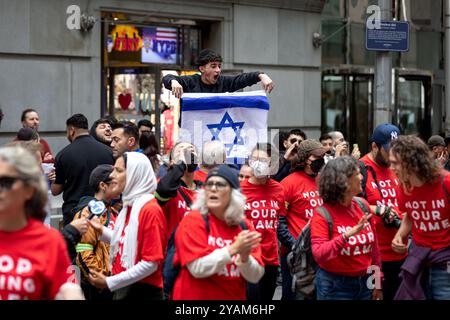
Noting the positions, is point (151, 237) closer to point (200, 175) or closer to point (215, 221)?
point (215, 221)

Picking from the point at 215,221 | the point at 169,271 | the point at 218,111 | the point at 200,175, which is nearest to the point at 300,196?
the point at 218,111

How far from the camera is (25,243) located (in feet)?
14.0

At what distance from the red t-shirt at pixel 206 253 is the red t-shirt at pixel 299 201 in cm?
288

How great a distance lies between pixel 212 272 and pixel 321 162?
3265 millimetres

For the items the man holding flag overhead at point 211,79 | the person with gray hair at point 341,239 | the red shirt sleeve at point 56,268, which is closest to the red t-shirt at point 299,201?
the man holding flag overhead at point 211,79

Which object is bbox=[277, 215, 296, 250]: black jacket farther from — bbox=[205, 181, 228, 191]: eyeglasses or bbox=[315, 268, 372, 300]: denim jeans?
bbox=[205, 181, 228, 191]: eyeglasses

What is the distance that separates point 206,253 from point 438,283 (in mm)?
2208

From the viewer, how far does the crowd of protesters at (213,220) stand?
170 inches

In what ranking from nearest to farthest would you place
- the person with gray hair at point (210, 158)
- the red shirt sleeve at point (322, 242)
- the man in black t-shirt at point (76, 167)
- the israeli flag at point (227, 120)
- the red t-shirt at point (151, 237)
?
the red t-shirt at point (151, 237)
the red shirt sleeve at point (322, 242)
the person with gray hair at point (210, 158)
the israeli flag at point (227, 120)
the man in black t-shirt at point (76, 167)

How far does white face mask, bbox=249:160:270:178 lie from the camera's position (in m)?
7.86

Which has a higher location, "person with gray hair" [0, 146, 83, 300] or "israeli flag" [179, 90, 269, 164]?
"israeli flag" [179, 90, 269, 164]

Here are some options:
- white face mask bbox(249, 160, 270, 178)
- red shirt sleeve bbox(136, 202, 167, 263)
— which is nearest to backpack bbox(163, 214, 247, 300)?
red shirt sleeve bbox(136, 202, 167, 263)

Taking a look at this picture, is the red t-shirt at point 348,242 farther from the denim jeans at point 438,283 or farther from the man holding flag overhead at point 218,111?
the man holding flag overhead at point 218,111

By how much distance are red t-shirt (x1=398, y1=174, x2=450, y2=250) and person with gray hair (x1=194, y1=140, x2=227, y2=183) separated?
5.06 ft
